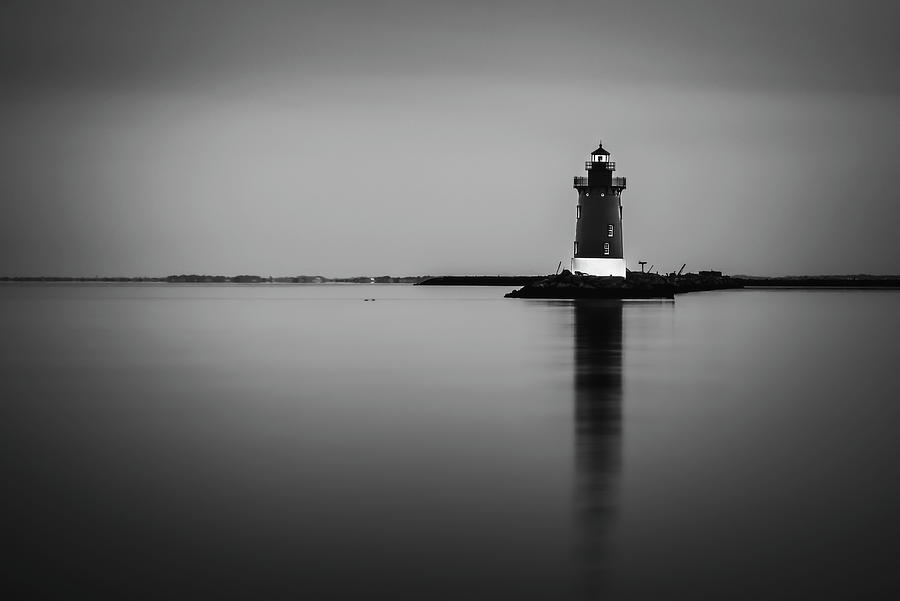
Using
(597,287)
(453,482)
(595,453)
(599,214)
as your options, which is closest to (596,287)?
(597,287)

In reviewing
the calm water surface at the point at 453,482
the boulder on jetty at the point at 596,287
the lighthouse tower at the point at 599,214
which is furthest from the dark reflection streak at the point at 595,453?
the boulder on jetty at the point at 596,287

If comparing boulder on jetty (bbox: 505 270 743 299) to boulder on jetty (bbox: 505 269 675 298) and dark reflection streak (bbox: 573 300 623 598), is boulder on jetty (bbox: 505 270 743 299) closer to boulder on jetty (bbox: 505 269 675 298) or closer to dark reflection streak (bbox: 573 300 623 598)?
boulder on jetty (bbox: 505 269 675 298)

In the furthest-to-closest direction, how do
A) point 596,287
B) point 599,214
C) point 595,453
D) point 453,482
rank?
point 596,287, point 599,214, point 595,453, point 453,482

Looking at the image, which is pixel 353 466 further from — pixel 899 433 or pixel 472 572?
pixel 899 433

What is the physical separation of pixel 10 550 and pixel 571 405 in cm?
880

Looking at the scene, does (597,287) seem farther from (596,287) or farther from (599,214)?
(599,214)

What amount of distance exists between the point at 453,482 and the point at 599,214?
46.7 m

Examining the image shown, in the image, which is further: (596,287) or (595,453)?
(596,287)

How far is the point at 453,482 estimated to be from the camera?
789 cm

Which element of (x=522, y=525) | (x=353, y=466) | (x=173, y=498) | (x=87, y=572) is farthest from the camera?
(x=353, y=466)

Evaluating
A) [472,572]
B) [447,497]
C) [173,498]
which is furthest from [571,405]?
[472,572]

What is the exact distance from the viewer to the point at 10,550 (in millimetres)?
5695

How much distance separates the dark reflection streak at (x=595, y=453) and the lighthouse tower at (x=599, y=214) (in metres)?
31.2

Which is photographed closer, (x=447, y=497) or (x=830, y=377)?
(x=447, y=497)
